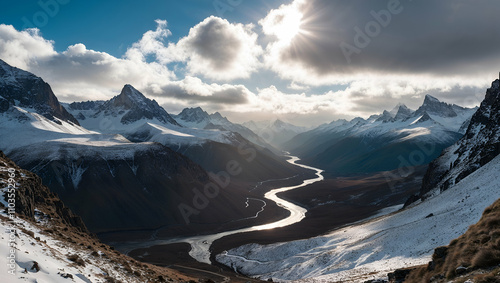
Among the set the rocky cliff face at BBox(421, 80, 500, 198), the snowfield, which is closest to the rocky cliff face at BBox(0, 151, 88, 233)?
the snowfield

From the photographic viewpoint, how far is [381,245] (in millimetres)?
62500

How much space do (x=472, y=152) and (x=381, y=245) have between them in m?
59.8

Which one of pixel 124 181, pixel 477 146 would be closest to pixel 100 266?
pixel 477 146

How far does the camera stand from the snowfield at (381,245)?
50406mm

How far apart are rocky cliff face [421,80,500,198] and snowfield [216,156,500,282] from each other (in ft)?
43.7

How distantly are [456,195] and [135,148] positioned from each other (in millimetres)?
175996

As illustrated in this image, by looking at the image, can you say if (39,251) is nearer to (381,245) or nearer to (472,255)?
(472,255)

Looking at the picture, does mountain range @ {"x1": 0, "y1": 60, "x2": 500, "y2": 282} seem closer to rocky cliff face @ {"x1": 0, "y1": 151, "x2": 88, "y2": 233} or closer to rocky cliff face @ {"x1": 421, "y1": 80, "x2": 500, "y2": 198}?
rocky cliff face @ {"x1": 0, "y1": 151, "x2": 88, "y2": 233}

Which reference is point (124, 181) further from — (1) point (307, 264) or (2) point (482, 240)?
(2) point (482, 240)

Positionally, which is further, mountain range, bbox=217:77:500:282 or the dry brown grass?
mountain range, bbox=217:77:500:282

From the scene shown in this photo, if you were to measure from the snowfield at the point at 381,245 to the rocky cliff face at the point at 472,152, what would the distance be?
13.3 metres

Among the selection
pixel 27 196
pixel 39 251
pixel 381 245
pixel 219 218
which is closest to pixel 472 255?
pixel 39 251

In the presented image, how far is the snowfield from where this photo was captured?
50406 mm

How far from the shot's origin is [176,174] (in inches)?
7707
